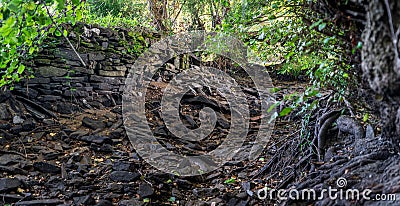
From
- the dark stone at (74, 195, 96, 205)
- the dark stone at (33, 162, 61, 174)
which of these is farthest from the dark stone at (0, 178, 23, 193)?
the dark stone at (74, 195, 96, 205)

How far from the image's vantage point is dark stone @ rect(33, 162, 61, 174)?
3.46 m

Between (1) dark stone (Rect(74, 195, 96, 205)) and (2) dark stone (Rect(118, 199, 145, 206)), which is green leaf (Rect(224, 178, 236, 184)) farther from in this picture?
(1) dark stone (Rect(74, 195, 96, 205))

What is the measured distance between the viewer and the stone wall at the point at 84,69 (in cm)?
498

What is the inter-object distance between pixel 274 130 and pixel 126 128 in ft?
7.84

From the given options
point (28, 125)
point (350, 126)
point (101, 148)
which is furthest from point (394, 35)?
point (28, 125)

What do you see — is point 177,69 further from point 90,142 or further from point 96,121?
point 90,142

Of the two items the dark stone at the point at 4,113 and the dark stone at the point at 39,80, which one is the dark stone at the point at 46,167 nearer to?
the dark stone at the point at 4,113

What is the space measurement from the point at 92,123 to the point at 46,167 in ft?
4.38

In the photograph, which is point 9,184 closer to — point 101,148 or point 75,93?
point 101,148

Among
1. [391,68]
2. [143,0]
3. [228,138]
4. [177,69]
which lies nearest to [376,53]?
[391,68]

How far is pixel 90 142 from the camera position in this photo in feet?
14.1

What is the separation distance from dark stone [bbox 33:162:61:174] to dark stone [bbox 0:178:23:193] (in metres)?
0.39

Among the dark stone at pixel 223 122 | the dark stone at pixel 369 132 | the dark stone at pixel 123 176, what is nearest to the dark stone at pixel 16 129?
the dark stone at pixel 123 176

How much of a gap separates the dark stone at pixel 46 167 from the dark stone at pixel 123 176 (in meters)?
0.67
